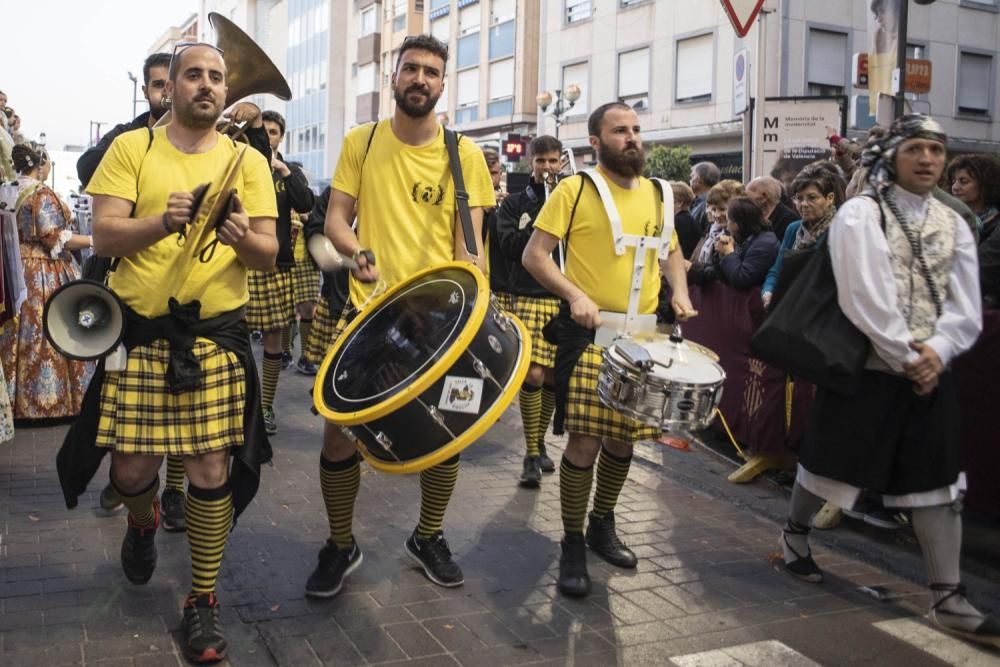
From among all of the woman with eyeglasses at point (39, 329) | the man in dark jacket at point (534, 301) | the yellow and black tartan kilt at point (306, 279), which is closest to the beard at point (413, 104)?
the man in dark jacket at point (534, 301)

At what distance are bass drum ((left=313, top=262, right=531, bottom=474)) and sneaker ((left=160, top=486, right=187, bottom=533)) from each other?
1.69 metres

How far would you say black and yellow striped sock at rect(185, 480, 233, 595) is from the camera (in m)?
3.79

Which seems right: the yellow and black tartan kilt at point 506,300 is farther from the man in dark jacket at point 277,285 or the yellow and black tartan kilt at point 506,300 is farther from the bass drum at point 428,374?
the bass drum at point 428,374

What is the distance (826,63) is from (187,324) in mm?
28274

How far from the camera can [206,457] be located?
3807mm

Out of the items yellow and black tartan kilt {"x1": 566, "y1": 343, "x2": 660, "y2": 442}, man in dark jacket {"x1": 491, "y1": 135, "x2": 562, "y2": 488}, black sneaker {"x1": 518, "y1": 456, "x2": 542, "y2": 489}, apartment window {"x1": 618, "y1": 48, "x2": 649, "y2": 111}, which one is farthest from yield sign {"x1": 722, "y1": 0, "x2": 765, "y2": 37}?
apartment window {"x1": 618, "y1": 48, "x2": 649, "y2": 111}

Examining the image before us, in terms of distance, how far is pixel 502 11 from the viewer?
137ft

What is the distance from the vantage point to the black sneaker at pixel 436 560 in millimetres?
4500

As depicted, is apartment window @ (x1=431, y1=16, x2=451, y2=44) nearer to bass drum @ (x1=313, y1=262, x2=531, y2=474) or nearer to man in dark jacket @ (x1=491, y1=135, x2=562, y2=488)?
man in dark jacket @ (x1=491, y1=135, x2=562, y2=488)

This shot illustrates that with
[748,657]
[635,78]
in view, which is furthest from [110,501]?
[635,78]

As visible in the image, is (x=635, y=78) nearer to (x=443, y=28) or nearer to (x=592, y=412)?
(x=443, y=28)

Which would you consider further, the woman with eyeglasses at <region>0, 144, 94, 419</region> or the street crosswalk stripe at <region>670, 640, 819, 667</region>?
A: the woman with eyeglasses at <region>0, 144, 94, 419</region>

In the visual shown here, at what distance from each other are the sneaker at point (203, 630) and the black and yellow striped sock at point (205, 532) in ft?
0.15

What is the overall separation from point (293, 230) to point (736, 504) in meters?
4.54
